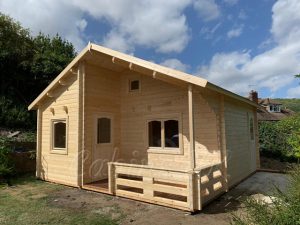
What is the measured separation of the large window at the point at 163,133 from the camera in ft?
27.6

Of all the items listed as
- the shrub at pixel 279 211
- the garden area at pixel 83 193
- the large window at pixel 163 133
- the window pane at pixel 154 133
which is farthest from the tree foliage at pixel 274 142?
the shrub at pixel 279 211

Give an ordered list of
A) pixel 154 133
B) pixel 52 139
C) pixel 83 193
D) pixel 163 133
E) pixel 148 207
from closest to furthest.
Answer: pixel 148 207, pixel 83 193, pixel 163 133, pixel 154 133, pixel 52 139

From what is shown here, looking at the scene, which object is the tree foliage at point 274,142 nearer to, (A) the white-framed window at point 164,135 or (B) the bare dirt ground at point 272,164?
(B) the bare dirt ground at point 272,164

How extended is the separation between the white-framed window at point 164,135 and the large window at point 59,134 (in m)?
2.97

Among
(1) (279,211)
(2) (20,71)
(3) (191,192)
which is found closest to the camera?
(1) (279,211)

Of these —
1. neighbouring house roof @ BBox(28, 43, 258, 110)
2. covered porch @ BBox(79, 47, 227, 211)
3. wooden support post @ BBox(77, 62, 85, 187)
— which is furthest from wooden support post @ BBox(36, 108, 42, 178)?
covered porch @ BBox(79, 47, 227, 211)

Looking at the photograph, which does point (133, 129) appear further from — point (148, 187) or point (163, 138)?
point (148, 187)

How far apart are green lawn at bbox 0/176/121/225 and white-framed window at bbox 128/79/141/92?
164 inches

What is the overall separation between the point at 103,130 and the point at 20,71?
1159cm

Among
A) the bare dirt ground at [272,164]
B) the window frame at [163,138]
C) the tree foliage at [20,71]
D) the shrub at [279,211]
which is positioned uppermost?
the tree foliage at [20,71]

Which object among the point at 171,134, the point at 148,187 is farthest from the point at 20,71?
the point at 148,187

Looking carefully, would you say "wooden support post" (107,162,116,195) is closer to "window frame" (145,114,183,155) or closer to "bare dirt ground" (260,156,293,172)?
"window frame" (145,114,183,155)

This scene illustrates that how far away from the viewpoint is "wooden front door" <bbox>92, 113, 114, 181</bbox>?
8.70 metres

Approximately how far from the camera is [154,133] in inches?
350
